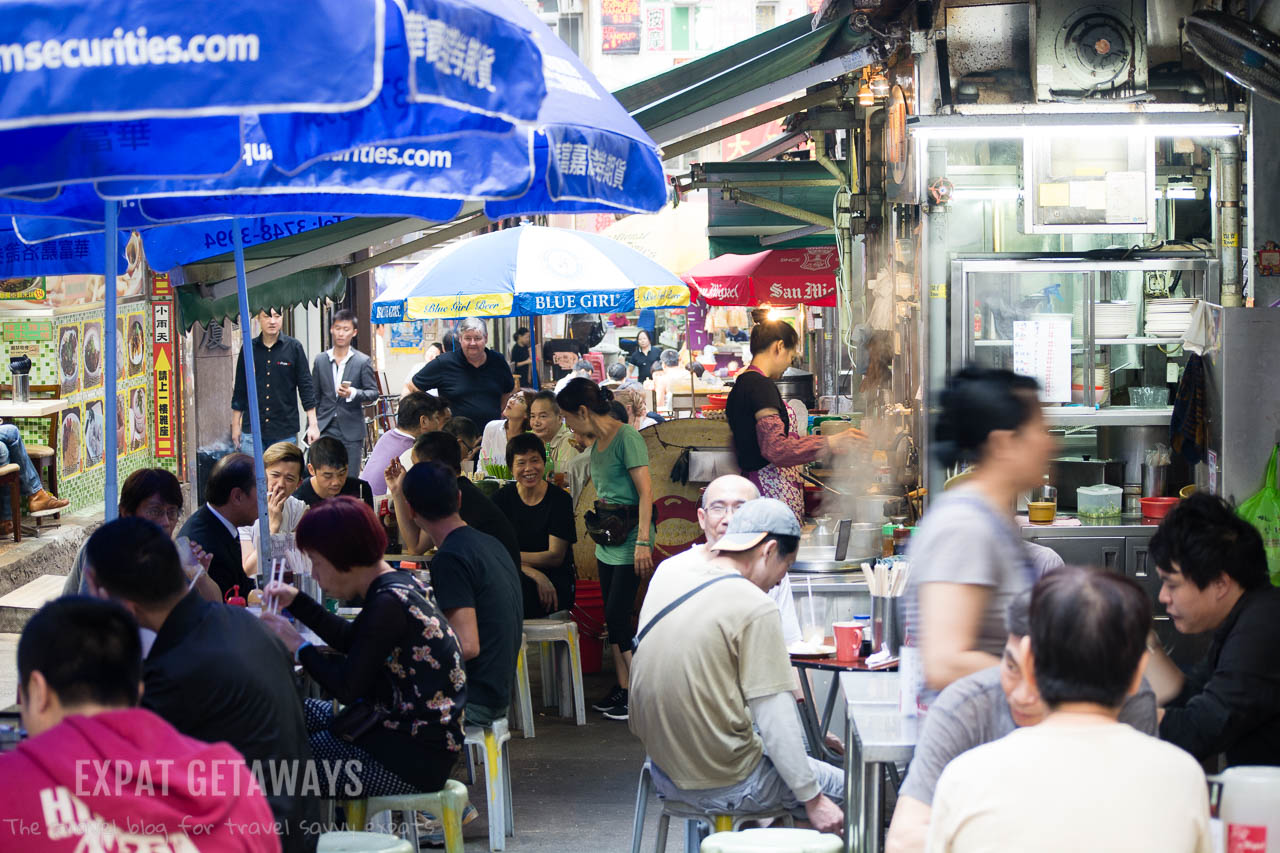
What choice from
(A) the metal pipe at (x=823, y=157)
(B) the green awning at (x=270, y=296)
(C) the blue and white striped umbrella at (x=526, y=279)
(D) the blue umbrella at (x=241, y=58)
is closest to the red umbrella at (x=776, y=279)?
(A) the metal pipe at (x=823, y=157)

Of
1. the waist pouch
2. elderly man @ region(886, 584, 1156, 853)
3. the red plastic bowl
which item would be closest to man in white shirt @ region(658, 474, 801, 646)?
the waist pouch

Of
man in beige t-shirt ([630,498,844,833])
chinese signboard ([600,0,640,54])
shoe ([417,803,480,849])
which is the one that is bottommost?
shoe ([417,803,480,849])

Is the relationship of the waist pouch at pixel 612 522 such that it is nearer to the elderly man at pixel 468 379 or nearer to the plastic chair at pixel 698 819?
the plastic chair at pixel 698 819

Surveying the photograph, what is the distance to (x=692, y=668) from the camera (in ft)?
14.8

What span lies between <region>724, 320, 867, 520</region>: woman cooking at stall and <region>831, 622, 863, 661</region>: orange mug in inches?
104

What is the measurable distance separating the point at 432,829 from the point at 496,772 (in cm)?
49

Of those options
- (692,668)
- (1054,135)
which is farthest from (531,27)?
(1054,135)

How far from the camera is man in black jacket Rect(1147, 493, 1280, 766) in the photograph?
3.98 m

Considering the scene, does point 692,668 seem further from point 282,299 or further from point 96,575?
point 282,299

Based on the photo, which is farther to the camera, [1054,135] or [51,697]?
[1054,135]

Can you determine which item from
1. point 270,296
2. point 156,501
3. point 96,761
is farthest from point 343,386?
point 96,761

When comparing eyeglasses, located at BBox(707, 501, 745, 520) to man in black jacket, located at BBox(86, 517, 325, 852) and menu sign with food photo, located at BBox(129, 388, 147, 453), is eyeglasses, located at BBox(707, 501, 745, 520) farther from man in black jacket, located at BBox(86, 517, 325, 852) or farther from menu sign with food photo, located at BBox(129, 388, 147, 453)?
menu sign with food photo, located at BBox(129, 388, 147, 453)

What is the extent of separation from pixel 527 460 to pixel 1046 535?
2.87m

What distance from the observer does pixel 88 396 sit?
40.3 ft
